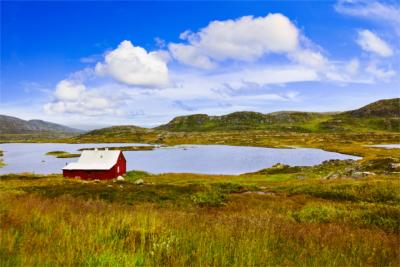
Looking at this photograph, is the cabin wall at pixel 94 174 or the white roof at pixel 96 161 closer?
the cabin wall at pixel 94 174

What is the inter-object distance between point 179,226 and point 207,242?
178 cm

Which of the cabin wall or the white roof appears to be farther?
the white roof

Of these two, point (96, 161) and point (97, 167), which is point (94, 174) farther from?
point (96, 161)

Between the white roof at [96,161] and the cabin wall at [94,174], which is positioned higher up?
the white roof at [96,161]

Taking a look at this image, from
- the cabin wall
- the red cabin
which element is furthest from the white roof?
the cabin wall

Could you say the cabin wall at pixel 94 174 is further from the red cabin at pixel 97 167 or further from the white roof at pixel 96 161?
the white roof at pixel 96 161

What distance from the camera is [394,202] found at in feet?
80.7

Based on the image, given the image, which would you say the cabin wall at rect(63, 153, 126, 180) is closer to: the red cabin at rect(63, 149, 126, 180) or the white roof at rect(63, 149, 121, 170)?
the red cabin at rect(63, 149, 126, 180)

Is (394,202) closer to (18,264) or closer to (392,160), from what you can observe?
(18,264)

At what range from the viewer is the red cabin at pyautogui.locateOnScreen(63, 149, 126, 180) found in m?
62.3

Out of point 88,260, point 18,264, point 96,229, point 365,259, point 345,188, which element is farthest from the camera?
point 345,188

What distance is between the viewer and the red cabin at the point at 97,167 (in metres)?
62.3

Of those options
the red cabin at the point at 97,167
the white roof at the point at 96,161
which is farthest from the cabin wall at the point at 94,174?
the white roof at the point at 96,161

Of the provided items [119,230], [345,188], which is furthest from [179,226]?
[345,188]
